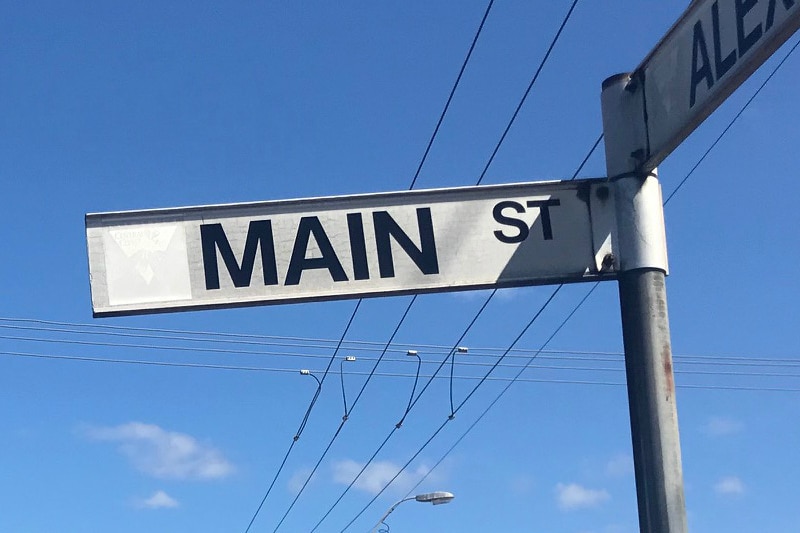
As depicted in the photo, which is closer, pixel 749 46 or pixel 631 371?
pixel 749 46

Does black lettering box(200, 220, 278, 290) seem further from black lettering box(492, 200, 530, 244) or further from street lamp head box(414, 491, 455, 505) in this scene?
street lamp head box(414, 491, 455, 505)

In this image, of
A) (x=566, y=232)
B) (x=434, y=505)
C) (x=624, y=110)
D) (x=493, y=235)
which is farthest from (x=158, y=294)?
(x=434, y=505)

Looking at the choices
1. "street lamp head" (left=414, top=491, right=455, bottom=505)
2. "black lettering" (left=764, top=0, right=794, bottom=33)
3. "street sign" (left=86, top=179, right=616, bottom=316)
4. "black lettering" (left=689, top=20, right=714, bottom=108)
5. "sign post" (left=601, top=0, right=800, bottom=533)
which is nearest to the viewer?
"black lettering" (left=764, top=0, right=794, bottom=33)

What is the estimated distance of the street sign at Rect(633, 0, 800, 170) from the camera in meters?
4.17

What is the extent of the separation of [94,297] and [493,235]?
185 cm

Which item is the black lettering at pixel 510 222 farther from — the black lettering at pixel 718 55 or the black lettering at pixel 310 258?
the black lettering at pixel 718 55

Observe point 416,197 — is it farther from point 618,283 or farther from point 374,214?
point 618,283

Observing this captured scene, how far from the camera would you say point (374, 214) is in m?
5.16

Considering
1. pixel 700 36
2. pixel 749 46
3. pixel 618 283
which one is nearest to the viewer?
pixel 749 46

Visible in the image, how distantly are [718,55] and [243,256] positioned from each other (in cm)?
227

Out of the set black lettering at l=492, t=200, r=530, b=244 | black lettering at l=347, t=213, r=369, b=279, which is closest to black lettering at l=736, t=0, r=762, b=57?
black lettering at l=492, t=200, r=530, b=244

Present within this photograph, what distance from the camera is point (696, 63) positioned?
4598mm

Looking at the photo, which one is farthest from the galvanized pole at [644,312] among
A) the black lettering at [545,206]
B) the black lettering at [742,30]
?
the black lettering at [742,30]

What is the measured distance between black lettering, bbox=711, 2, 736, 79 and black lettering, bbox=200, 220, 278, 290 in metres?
2.12
